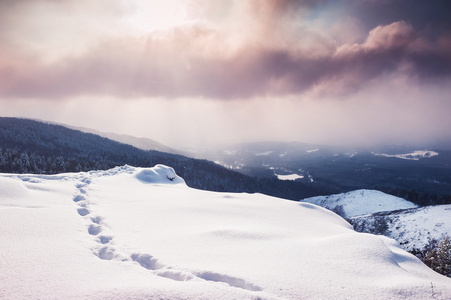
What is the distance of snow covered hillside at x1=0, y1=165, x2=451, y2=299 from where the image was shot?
4.35 metres

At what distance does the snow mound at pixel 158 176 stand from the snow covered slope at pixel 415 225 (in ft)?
189

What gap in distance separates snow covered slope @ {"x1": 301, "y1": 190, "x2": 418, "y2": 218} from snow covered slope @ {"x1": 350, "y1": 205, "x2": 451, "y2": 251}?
41.9m

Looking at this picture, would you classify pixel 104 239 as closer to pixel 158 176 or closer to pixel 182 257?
pixel 182 257

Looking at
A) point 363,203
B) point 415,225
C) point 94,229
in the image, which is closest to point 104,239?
point 94,229

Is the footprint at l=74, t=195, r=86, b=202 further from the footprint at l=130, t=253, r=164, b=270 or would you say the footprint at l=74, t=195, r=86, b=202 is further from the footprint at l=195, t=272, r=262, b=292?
the footprint at l=195, t=272, r=262, b=292

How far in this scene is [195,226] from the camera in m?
9.09

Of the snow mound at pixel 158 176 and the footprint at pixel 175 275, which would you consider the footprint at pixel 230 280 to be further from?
the snow mound at pixel 158 176

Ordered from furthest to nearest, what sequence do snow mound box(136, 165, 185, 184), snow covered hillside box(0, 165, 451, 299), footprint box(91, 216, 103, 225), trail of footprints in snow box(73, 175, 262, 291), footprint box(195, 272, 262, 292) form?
snow mound box(136, 165, 185, 184), footprint box(91, 216, 103, 225), trail of footprints in snow box(73, 175, 262, 291), footprint box(195, 272, 262, 292), snow covered hillside box(0, 165, 451, 299)

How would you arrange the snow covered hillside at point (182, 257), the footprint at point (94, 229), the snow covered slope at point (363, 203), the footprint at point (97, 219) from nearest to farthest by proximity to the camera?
the snow covered hillside at point (182, 257) < the footprint at point (94, 229) < the footprint at point (97, 219) < the snow covered slope at point (363, 203)

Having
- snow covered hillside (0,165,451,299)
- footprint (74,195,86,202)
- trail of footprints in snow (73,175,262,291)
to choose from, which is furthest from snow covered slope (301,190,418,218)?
trail of footprints in snow (73,175,262,291)

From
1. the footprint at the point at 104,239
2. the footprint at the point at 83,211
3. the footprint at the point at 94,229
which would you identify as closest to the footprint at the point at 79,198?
the footprint at the point at 83,211

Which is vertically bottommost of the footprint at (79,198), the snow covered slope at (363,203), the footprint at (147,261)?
the snow covered slope at (363,203)

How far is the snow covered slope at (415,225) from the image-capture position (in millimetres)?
47000

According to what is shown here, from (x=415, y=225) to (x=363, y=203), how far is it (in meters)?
60.8
